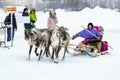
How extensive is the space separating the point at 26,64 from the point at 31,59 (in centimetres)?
119

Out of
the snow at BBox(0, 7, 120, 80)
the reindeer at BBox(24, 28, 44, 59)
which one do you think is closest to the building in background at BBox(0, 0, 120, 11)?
the snow at BBox(0, 7, 120, 80)

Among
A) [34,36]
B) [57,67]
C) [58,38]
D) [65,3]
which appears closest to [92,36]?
[58,38]

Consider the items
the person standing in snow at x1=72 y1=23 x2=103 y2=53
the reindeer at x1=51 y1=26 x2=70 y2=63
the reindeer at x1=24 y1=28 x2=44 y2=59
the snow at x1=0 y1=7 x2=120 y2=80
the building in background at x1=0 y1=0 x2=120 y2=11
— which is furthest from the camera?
the building in background at x1=0 y1=0 x2=120 y2=11

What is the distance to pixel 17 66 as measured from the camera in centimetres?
1251

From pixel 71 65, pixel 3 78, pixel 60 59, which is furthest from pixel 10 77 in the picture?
pixel 60 59

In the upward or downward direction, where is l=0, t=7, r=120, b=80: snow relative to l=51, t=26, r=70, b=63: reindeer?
downward

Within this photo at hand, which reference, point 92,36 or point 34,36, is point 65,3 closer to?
point 92,36

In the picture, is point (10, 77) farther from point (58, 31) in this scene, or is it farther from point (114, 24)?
point (114, 24)

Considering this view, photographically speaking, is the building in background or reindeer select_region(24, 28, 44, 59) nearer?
reindeer select_region(24, 28, 44, 59)

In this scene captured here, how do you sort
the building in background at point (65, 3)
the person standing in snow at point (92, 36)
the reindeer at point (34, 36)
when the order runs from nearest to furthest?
the reindeer at point (34, 36)
the person standing in snow at point (92, 36)
the building in background at point (65, 3)

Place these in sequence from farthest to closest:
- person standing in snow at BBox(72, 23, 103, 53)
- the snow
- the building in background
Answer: the building in background
person standing in snow at BBox(72, 23, 103, 53)
the snow

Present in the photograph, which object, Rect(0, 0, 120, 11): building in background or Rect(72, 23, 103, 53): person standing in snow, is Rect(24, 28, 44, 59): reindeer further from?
Rect(0, 0, 120, 11): building in background

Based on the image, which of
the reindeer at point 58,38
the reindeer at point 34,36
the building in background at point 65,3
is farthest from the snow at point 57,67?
the building in background at point 65,3

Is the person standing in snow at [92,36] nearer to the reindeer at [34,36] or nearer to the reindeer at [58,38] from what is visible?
the reindeer at [58,38]
